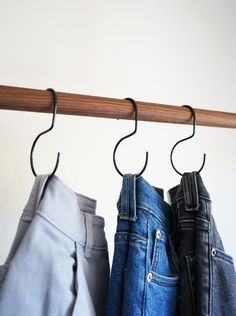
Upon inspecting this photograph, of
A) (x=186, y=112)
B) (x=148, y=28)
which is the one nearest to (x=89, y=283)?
(x=186, y=112)

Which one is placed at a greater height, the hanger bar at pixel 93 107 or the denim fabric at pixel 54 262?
the hanger bar at pixel 93 107

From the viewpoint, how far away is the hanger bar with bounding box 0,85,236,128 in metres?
0.35

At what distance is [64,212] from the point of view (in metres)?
0.37

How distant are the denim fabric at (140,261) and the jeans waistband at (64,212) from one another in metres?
0.04

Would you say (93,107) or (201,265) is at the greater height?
(93,107)

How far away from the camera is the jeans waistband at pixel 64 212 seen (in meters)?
0.36

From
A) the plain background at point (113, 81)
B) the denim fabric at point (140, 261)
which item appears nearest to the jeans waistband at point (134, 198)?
the denim fabric at point (140, 261)

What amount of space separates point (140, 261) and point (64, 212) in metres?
0.10

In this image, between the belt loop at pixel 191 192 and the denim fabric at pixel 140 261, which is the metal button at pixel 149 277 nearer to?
the denim fabric at pixel 140 261

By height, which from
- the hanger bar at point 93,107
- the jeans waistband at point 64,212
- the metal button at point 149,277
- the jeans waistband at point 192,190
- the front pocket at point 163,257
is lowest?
the metal button at point 149,277

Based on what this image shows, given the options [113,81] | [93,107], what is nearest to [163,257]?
[93,107]

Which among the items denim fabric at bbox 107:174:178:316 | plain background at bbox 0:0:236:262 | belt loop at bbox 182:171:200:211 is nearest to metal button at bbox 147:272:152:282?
denim fabric at bbox 107:174:178:316

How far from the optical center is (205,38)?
0.94m

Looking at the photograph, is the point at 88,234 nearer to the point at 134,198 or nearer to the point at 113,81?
the point at 134,198
